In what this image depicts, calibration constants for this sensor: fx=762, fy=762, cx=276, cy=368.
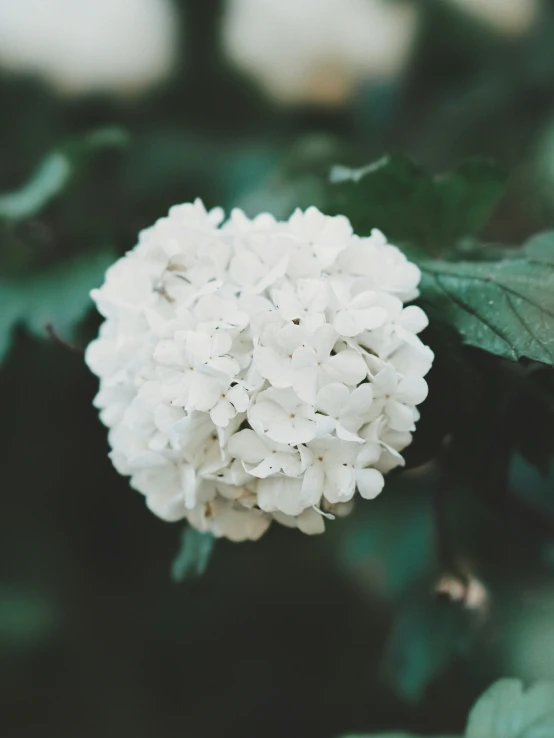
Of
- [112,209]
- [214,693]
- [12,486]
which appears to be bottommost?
[214,693]

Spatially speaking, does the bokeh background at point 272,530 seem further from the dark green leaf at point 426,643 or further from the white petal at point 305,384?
the white petal at point 305,384

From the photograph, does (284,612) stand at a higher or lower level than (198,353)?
lower

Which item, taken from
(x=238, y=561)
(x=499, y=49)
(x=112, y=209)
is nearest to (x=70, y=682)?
(x=238, y=561)

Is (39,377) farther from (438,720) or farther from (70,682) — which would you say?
(438,720)

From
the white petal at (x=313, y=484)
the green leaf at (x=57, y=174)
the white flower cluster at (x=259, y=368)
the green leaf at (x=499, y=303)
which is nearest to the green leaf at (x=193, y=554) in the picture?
the white flower cluster at (x=259, y=368)

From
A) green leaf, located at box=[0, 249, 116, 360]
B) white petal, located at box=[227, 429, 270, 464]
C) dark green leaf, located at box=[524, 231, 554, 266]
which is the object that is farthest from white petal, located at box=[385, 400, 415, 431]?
green leaf, located at box=[0, 249, 116, 360]

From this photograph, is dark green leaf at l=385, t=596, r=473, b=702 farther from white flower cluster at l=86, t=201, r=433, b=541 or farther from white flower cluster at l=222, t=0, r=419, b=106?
white flower cluster at l=222, t=0, r=419, b=106

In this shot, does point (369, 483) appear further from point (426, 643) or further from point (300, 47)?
point (300, 47)
